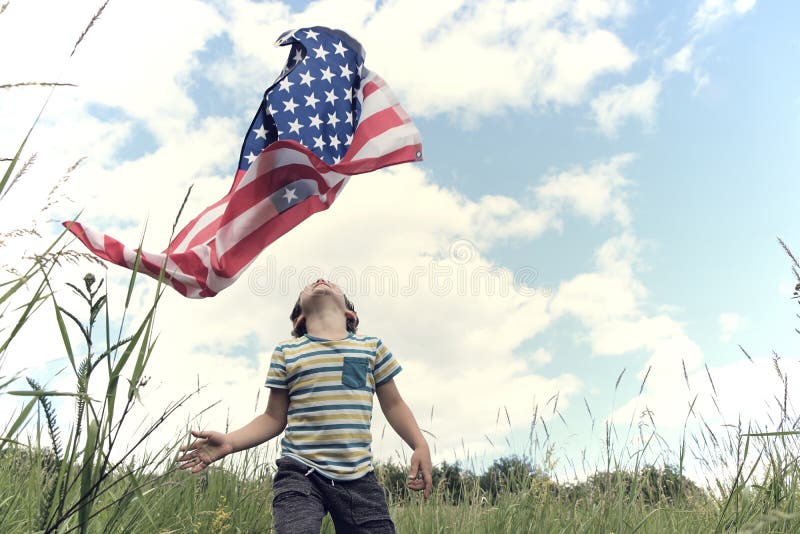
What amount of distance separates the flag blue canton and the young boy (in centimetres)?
280

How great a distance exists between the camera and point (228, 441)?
3080 mm

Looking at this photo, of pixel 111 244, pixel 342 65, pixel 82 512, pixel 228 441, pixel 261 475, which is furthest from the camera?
pixel 342 65

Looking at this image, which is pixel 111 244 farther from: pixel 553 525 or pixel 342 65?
pixel 553 525

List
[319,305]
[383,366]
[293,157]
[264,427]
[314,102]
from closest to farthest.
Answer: [264,427]
[383,366]
[319,305]
[293,157]
[314,102]

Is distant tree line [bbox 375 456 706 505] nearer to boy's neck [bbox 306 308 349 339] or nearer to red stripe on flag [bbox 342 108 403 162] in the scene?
boy's neck [bbox 306 308 349 339]

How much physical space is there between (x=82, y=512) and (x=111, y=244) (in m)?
3.38

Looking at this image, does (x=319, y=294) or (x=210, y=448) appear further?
(x=319, y=294)

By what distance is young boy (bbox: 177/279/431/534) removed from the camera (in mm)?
3105

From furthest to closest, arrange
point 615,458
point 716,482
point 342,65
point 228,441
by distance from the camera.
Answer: point 342,65 → point 716,482 → point 615,458 → point 228,441

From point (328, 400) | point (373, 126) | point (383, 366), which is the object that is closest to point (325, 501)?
point (328, 400)

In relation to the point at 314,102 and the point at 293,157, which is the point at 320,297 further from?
the point at 314,102

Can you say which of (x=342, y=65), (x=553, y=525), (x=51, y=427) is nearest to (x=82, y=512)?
(x=51, y=427)

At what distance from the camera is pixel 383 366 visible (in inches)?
140

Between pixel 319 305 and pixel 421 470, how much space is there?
998 mm
